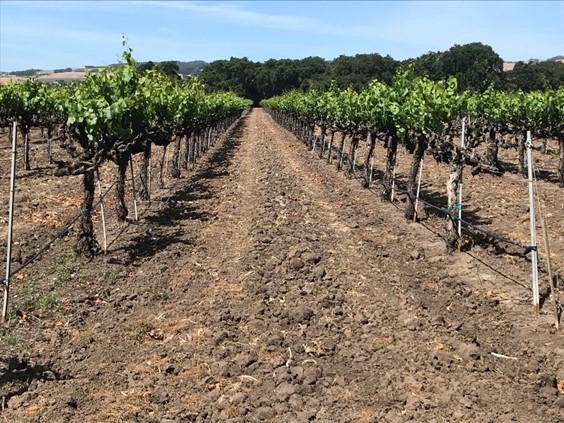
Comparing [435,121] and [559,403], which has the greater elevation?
[435,121]

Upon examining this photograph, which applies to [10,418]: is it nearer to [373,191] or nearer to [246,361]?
[246,361]

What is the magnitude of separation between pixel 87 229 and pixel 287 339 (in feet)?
18.9

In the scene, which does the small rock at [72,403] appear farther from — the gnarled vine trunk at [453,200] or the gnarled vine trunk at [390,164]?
the gnarled vine trunk at [390,164]

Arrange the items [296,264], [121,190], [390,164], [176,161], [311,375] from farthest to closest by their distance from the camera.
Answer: [176,161] → [390,164] → [121,190] → [296,264] → [311,375]

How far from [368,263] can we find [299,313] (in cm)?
318

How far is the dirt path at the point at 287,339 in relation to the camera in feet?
20.6

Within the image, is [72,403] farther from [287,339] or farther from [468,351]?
[468,351]

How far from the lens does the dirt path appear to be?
629 cm

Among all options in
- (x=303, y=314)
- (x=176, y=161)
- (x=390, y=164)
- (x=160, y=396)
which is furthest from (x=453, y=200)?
(x=176, y=161)

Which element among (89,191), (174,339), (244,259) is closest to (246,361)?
(174,339)

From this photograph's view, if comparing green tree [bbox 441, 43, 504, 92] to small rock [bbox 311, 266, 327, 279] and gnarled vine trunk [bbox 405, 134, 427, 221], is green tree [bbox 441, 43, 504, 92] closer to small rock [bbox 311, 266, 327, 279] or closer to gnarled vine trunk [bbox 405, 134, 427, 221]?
gnarled vine trunk [bbox 405, 134, 427, 221]

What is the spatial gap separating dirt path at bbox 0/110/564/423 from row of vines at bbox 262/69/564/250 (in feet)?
7.74

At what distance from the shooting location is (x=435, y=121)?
1445 centimetres

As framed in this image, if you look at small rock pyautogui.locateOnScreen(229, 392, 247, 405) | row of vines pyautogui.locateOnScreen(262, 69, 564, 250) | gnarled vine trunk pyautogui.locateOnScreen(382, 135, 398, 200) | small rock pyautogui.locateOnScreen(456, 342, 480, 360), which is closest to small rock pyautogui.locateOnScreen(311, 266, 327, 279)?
small rock pyautogui.locateOnScreen(456, 342, 480, 360)
